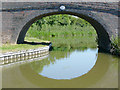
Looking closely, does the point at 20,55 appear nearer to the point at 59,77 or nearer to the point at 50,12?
the point at 59,77

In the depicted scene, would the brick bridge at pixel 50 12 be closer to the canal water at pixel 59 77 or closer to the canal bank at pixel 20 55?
the canal bank at pixel 20 55

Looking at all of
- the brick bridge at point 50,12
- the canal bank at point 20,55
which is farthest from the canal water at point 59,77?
the brick bridge at point 50,12

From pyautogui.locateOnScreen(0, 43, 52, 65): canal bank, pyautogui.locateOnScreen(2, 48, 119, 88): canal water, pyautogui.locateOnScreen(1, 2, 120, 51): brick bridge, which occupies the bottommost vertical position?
pyautogui.locateOnScreen(2, 48, 119, 88): canal water

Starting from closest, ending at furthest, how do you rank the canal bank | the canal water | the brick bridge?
the canal water → the canal bank → the brick bridge

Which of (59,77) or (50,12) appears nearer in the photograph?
(59,77)

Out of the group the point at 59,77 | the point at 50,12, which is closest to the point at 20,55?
the point at 59,77

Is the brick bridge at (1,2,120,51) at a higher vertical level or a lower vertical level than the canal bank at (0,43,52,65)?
higher

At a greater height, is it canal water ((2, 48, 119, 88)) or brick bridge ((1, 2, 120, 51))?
brick bridge ((1, 2, 120, 51))

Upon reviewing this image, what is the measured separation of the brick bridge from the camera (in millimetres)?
10648

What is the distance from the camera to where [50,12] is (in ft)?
36.0

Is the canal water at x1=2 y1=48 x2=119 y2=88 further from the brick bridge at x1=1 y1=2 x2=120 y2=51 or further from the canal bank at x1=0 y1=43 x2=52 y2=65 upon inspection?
the brick bridge at x1=1 y1=2 x2=120 y2=51

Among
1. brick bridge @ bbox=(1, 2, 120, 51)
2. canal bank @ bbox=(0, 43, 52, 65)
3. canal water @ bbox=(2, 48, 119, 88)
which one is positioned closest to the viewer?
canal water @ bbox=(2, 48, 119, 88)

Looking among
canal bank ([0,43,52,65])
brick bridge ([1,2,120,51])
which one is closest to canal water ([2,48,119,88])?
canal bank ([0,43,52,65])

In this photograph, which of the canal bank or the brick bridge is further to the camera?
the brick bridge
